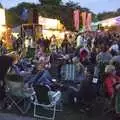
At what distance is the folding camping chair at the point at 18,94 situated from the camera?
11.7 meters

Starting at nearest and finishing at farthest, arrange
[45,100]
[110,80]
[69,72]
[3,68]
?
[45,100]
[110,80]
[3,68]
[69,72]

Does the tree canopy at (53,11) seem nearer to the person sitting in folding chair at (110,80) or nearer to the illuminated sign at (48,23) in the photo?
the illuminated sign at (48,23)

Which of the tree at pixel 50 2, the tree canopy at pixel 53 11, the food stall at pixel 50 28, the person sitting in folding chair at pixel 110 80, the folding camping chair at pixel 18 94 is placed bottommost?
the folding camping chair at pixel 18 94

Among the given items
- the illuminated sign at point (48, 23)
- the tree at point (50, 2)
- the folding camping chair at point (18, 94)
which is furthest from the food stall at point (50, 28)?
the tree at point (50, 2)

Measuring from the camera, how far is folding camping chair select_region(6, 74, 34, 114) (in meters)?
11.7

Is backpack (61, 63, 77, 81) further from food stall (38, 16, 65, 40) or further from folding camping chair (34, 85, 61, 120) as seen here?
food stall (38, 16, 65, 40)

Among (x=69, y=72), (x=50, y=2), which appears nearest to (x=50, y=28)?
(x=69, y=72)

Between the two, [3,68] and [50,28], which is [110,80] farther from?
[50,28]

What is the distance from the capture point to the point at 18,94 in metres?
11.8

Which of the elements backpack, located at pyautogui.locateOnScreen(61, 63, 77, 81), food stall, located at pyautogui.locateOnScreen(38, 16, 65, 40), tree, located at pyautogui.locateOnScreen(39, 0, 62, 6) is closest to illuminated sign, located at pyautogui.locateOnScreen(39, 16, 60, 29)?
food stall, located at pyautogui.locateOnScreen(38, 16, 65, 40)

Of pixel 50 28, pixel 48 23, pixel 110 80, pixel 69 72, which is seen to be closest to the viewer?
pixel 110 80

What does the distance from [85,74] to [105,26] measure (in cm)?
1811

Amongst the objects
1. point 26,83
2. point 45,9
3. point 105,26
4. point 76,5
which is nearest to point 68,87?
point 26,83

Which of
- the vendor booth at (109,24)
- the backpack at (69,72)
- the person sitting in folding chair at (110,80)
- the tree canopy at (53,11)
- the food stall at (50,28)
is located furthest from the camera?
the tree canopy at (53,11)
